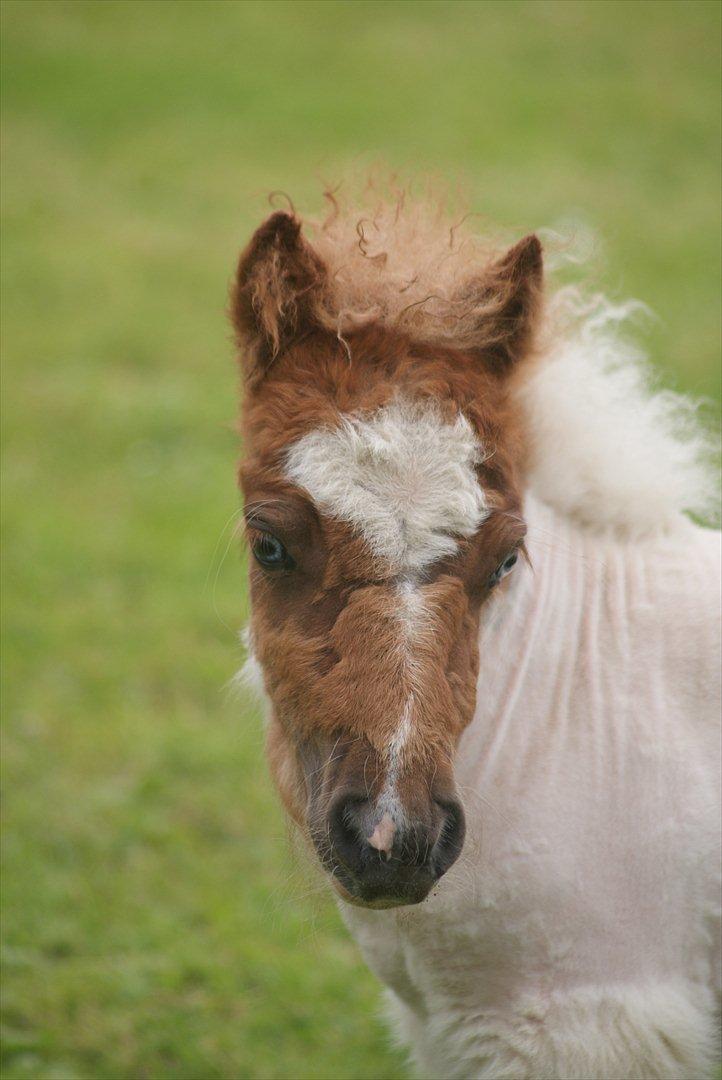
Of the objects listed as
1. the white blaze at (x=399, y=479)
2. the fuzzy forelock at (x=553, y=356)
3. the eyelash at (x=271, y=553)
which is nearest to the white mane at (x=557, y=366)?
the fuzzy forelock at (x=553, y=356)

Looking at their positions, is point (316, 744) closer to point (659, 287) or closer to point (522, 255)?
point (522, 255)

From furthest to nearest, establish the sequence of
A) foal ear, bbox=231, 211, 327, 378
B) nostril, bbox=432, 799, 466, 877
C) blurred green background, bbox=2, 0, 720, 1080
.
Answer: blurred green background, bbox=2, 0, 720, 1080, foal ear, bbox=231, 211, 327, 378, nostril, bbox=432, 799, 466, 877

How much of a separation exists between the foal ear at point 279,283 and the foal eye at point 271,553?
46cm

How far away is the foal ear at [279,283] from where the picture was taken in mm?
2498

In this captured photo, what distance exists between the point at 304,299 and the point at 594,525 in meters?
0.99

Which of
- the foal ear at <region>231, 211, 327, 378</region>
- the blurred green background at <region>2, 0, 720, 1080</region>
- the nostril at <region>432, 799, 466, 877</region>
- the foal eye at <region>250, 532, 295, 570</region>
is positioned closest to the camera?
the nostril at <region>432, 799, 466, 877</region>

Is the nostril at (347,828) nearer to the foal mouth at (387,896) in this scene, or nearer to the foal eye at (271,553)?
the foal mouth at (387,896)

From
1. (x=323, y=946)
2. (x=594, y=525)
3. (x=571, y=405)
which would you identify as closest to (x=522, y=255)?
(x=571, y=405)

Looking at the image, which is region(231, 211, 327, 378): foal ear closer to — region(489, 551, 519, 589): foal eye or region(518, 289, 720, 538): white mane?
region(518, 289, 720, 538): white mane

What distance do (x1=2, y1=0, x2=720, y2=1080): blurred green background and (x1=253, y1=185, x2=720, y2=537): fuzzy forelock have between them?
0.61 metres

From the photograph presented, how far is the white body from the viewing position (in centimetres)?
→ 249

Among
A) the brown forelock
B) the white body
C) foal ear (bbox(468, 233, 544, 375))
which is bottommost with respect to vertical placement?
the white body

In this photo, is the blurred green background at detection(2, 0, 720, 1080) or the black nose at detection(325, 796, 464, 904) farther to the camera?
the blurred green background at detection(2, 0, 720, 1080)

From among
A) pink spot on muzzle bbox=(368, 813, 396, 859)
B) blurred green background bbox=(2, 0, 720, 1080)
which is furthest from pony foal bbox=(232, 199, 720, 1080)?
blurred green background bbox=(2, 0, 720, 1080)
